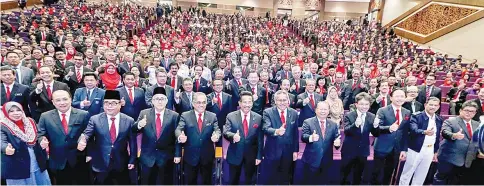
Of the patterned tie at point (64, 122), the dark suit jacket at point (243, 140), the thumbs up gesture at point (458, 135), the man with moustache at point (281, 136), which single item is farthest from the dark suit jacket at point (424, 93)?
the patterned tie at point (64, 122)

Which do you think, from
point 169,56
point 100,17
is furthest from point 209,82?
point 100,17

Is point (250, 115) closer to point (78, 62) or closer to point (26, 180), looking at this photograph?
point (26, 180)

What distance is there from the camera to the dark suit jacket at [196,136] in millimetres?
3381

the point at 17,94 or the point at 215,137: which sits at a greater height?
the point at 17,94

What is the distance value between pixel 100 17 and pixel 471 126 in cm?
1695

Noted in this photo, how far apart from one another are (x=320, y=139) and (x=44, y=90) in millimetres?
3823

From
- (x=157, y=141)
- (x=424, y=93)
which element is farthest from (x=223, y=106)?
(x=424, y=93)

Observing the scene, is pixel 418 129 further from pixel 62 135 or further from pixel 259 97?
pixel 62 135

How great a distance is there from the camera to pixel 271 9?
33188mm

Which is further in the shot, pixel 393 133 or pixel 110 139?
pixel 393 133

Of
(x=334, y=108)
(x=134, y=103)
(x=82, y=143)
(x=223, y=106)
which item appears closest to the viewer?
(x=82, y=143)

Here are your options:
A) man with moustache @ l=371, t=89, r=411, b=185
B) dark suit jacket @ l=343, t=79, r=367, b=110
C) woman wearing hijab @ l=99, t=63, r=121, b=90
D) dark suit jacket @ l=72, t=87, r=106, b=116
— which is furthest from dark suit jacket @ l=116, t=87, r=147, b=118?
dark suit jacket @ l=343, t=79, r=367, b=110

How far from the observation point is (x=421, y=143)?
3580mm

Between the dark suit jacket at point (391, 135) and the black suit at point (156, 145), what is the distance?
241 centimetres
